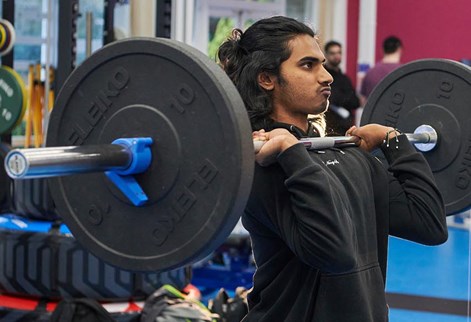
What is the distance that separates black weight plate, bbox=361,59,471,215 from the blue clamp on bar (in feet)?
3.67

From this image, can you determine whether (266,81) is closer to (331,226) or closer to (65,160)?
(331,226)

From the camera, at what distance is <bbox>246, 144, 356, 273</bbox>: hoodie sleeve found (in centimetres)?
158

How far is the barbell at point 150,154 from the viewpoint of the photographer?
136 centimetres

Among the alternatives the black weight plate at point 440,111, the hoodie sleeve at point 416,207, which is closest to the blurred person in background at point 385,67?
the black weight plate at point 440,111

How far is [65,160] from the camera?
1274mm

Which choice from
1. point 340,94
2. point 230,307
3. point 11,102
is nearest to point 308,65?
point 230,307

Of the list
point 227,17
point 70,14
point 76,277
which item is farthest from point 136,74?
point 227,17

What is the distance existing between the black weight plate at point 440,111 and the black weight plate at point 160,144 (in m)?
1.07

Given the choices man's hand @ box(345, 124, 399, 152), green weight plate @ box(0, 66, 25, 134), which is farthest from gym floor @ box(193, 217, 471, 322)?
man's hand @ box(345, 124, 399, 152)

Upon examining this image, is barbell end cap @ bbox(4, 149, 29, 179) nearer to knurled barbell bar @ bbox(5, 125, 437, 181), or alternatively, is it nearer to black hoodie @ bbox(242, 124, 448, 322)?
knurled barbell bar @ bbox(5, 125, 437, 181)

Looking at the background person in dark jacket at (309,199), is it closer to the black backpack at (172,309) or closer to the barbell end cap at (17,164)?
the barbell end cap at (17,164)

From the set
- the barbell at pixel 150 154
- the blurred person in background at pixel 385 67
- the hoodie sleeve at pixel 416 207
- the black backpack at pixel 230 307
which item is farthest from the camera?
the blurred person in background at pixel 385 67

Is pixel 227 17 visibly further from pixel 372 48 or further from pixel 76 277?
pixel 76 277

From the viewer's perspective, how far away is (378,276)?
1.78 metres
